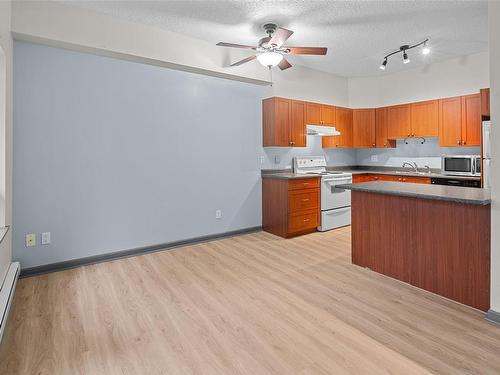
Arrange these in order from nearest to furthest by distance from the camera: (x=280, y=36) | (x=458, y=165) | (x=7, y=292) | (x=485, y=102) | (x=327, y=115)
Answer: (x=7, y=292) → (x=280, y=36) → (x=485, y=102) → (x=458, y=165) → (x=327, y=115)

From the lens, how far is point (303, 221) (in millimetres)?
4602

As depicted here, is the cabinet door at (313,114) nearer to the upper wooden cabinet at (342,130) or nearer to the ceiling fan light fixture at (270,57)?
the upper wooden cabinet at (342,130)

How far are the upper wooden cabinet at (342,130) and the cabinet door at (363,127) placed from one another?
0.27ft

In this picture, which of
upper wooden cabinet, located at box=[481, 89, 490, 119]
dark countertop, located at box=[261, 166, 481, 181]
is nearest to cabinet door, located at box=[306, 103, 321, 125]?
dark countertop, located at box=[261, 166, 481, 181]

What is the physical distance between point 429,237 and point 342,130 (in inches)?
139

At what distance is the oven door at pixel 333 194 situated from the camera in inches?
189

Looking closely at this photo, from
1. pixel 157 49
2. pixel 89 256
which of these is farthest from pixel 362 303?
pixel 157 49

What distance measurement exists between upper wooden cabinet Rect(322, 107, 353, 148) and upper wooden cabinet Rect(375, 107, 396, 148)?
490 mm

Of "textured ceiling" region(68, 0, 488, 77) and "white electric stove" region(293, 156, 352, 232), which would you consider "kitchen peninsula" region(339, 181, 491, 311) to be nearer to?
"white electric stove" region(293, 156, 352, 232)

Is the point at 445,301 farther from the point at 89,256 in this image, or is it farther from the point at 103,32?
the point at 103,32

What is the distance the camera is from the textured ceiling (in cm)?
303

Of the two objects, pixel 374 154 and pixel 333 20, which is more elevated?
pixel 333 20

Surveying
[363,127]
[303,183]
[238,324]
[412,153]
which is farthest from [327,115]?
[238,324]

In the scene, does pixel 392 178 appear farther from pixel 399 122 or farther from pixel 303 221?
pixel 303 221
